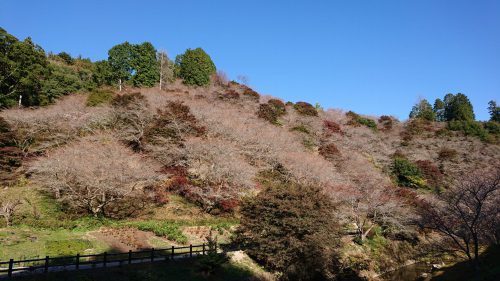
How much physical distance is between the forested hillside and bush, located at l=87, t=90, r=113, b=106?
134mm

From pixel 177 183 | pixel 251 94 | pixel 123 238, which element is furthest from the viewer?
pixel 251 94

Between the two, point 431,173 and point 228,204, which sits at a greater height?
point 431,173

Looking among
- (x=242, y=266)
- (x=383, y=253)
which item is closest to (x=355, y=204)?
(x=383, y=253)

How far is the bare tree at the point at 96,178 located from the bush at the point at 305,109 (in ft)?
129

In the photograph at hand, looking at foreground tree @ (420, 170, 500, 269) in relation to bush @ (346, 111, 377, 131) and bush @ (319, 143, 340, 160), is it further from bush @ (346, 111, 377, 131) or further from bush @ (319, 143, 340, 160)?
bush @ (346, 111, 377, 131)

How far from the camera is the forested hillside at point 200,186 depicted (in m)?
22.0

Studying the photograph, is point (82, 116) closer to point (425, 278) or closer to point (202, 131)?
point (202, 131)

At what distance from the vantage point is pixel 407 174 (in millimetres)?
49406

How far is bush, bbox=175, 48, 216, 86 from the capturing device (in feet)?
200

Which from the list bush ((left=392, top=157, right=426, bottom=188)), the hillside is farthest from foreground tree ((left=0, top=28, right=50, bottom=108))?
bush ((left=392, top=157, right=426, bottom=188))

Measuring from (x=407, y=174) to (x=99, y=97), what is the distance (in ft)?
143

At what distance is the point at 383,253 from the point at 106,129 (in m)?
30.9

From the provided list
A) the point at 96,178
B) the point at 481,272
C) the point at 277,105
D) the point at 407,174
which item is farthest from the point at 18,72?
the point at 407,174

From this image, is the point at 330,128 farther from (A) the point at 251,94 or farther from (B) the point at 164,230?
(B) the point at 164,230
